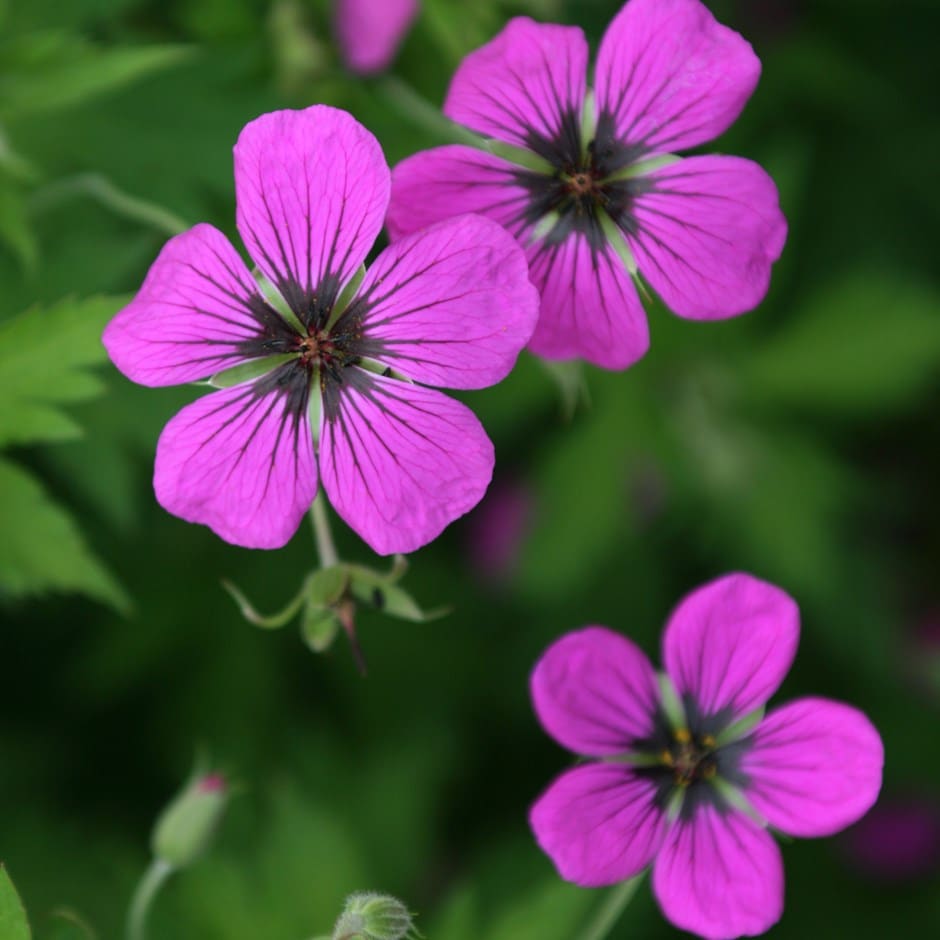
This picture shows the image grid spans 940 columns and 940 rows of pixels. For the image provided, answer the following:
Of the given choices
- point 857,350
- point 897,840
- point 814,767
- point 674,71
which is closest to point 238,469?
point 674,71

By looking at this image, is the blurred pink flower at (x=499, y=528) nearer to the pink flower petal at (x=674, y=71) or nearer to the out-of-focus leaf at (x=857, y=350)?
the out-of-focus leaf at (x=857, y=350)

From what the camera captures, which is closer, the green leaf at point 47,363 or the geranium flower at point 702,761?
the geranium flower at point 702,761

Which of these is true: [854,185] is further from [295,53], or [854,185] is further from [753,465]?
[295,53]

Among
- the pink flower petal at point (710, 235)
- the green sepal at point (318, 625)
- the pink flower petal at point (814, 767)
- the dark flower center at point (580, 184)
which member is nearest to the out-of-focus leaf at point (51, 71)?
the dark flower center at point (580, 184)

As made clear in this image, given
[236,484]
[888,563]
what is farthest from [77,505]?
[888,563]

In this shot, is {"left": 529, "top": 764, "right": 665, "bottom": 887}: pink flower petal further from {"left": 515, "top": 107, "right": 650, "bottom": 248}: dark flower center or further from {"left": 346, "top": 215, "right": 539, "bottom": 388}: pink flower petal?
{"left": 515, "top": 107, "right": 650, "bottom": 248}: dark flower center

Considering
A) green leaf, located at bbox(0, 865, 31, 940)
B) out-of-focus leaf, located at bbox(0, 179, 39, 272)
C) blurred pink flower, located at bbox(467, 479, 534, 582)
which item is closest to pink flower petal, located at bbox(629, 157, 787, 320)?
out-of-focus leaf, located at bbox(0, 179, 39, 272)
